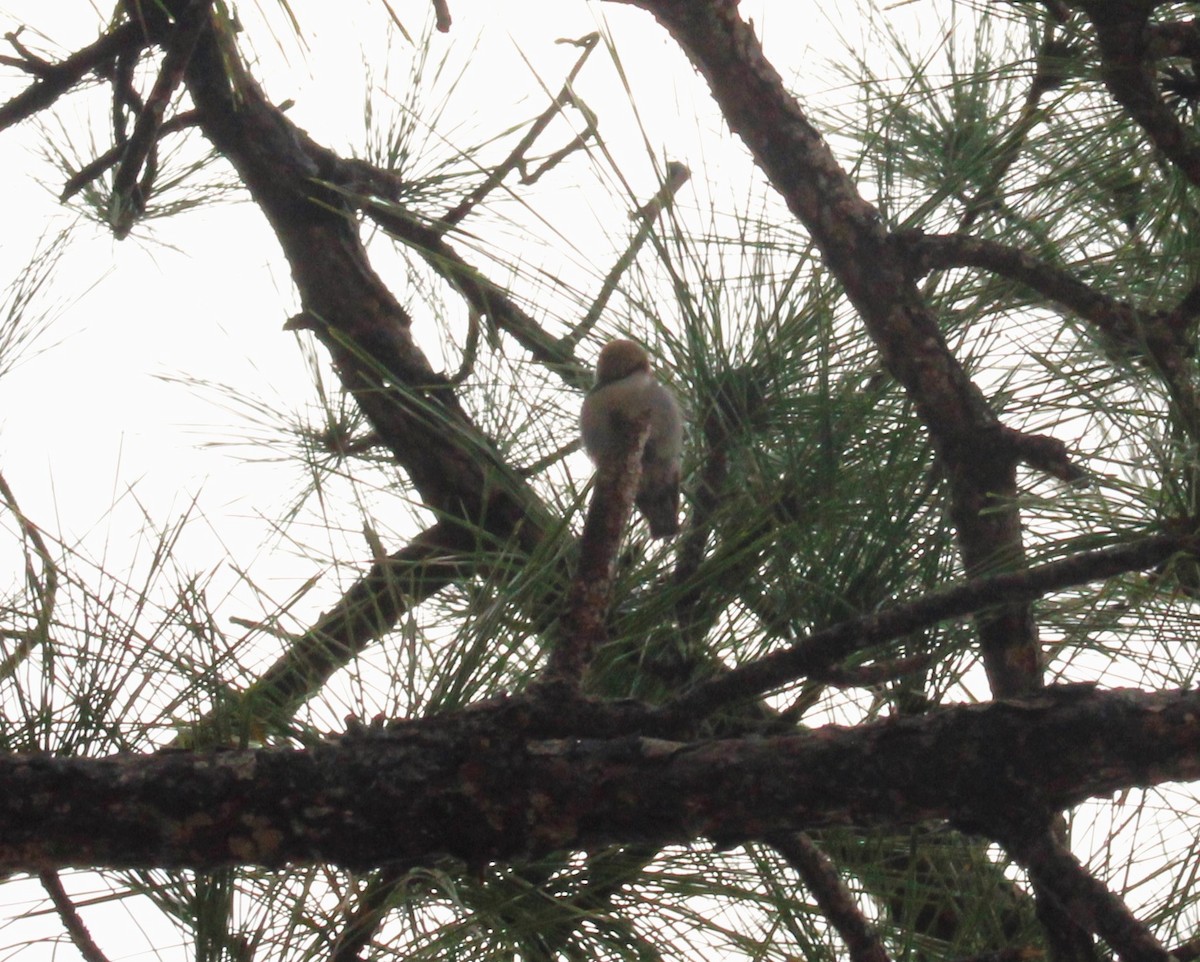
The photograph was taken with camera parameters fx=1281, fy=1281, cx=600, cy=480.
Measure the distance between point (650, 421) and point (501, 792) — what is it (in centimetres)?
22

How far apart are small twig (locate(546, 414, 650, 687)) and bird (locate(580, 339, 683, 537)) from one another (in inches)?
3.1

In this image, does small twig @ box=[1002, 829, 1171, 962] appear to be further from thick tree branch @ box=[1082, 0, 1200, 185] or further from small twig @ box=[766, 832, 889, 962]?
thick tree branch @ box=[1082, 0, 1200, 185]

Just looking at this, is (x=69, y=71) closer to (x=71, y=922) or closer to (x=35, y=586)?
(x=35, y=586)

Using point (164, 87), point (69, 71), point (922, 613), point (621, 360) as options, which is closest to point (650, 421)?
point (621, 360)

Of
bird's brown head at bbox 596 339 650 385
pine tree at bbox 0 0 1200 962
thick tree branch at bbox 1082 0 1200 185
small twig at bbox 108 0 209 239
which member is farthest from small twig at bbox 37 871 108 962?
thick tree branch at bbox 1082 0 1200 185

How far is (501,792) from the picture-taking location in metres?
0.55

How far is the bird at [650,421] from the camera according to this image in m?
0.69

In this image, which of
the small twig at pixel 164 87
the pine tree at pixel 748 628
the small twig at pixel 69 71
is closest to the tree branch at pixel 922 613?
the pine tree at pixel 748 628

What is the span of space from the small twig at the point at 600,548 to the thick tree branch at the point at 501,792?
0.05 metres

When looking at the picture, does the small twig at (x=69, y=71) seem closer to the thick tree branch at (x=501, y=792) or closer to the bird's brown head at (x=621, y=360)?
the bird's brown head at (x=621, y=360)

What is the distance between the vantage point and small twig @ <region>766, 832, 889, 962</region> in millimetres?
690

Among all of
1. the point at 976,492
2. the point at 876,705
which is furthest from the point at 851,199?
the point at 876,705

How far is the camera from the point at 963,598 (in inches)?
21.9

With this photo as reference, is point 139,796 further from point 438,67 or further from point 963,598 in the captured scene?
point 438,67
